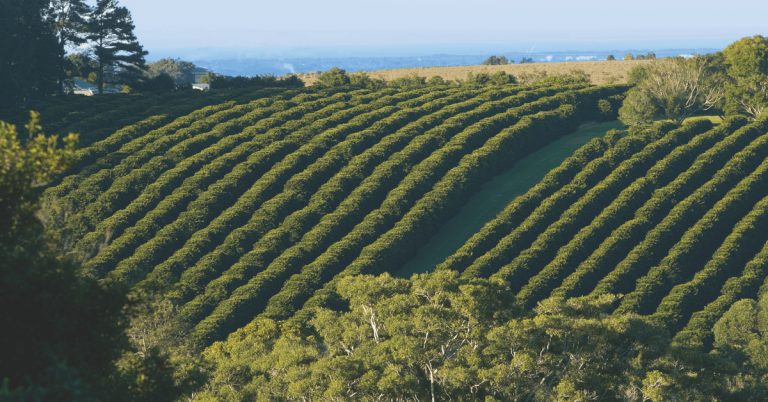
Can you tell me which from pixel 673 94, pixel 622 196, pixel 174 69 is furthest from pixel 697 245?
pixel 174 69

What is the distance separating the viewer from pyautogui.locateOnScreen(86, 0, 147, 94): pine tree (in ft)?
252

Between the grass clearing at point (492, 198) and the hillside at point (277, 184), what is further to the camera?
the grass clearing at point (492, 198)

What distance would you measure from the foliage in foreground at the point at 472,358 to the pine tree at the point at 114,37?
66.8 metres

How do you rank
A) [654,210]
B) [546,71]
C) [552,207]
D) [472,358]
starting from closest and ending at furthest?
[472,358], [654,210], [552,207], [546,71]

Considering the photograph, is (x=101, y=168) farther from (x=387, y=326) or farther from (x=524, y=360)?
(x=524, y=360)

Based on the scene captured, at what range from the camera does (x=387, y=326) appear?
20.9 metres

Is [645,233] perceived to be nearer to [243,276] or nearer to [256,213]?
[243,276]

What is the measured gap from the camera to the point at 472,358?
19625 millimetres

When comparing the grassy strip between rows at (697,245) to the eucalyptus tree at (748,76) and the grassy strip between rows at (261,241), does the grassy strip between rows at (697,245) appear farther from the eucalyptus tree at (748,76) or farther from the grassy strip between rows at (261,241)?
the eucalyptus tree at (748,76)

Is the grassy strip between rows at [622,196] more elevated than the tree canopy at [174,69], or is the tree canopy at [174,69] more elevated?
the tree canopy at [174,69]

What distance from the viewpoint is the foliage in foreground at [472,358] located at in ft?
63.4

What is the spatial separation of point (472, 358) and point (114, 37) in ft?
248

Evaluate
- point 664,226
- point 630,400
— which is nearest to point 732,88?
point 664,226

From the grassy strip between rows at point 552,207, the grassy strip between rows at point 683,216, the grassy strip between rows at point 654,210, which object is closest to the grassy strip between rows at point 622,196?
the grassy strip between rows at point 654,210
